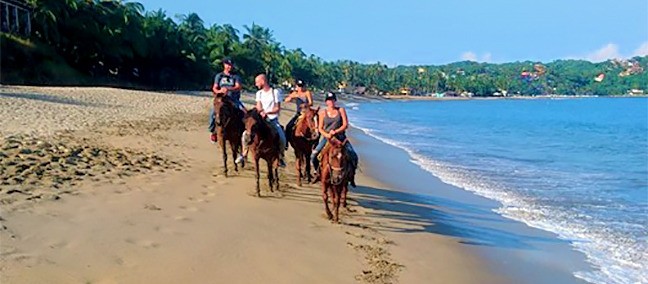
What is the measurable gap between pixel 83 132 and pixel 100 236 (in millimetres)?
8798

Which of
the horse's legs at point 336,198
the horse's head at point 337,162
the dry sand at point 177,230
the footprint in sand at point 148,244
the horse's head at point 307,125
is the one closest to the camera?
the dry sand at point 177,230

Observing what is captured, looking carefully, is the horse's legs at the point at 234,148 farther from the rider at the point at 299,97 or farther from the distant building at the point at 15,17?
the distant building at the point at 15,17

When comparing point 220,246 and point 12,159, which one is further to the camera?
point 12,159

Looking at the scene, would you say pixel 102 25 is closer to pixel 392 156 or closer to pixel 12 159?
pixel 392 156

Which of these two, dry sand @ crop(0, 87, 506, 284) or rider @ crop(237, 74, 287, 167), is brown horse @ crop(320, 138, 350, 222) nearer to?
dry sand @ crop(0, 87, 506, 284)

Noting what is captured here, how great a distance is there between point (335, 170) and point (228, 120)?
10.7 feet

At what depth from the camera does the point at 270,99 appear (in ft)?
35.2

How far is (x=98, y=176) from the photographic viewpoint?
30.4 feet

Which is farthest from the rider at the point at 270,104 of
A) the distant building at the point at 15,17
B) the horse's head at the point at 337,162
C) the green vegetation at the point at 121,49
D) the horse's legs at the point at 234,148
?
the distant building at the point at 15,17

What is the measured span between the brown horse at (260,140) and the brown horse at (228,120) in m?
0.94

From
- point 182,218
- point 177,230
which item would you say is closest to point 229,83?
point 182,218

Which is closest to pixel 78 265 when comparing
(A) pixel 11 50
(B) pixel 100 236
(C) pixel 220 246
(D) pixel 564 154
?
(B) pixel 100 236

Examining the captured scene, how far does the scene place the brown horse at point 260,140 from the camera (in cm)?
977

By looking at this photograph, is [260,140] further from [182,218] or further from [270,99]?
[182,218]
